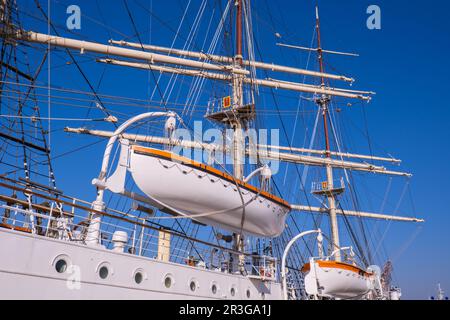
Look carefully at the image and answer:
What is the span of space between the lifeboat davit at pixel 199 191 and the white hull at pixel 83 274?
1.83 metres

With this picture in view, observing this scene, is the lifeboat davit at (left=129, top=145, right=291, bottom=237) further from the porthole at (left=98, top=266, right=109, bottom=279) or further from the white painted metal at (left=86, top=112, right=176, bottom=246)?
the porthole at (left=98, top=266, right=109, bottom=279)

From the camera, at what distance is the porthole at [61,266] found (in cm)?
936

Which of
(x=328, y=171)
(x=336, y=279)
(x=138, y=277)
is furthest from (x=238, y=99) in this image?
(x=328, y=171)

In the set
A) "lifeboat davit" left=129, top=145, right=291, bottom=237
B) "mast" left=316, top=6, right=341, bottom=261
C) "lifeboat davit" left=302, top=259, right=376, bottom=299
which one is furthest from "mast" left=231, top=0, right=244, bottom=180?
"mast" left=316, top=6, right=341, bottom=261

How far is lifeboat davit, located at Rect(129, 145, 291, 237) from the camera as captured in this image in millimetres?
12141

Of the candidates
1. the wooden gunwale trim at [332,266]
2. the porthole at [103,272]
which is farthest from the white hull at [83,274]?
the wooden gunwale trim at [332,266]

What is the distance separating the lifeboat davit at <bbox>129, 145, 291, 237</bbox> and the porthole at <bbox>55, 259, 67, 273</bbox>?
10.6 ft

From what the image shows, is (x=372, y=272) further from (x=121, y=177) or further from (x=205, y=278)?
(x=121, y=177)

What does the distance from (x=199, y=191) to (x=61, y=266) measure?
15.5 feet

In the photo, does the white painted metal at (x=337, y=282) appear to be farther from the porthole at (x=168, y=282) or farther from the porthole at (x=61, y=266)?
the porthole at (x=61, y=266)

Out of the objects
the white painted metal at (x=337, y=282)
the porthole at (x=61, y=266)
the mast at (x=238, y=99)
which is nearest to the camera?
the porthole at (x=61, y=266)

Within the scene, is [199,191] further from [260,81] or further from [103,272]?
[260,81]

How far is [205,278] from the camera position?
13.7 metres
